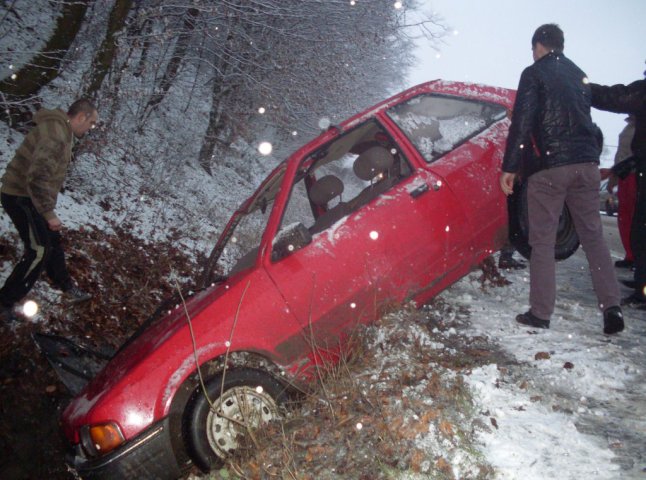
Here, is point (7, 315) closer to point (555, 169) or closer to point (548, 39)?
point (555, 169)

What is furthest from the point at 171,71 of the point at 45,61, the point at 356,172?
the point at 356,172

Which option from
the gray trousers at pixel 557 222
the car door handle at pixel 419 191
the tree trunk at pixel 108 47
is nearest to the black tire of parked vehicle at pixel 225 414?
the car door handle at pixel 419 191

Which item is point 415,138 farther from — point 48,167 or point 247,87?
point 247,87

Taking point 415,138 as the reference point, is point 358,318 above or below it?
below

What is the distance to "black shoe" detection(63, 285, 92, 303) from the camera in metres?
4.55

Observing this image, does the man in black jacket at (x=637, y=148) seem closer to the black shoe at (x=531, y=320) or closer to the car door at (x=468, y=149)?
the car door at (x=468, y=149)

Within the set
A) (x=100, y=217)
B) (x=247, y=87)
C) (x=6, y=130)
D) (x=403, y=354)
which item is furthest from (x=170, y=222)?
(x=403, y=354)

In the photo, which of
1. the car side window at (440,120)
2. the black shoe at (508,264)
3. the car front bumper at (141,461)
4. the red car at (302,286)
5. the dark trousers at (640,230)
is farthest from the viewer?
the black shoe at (508,264)

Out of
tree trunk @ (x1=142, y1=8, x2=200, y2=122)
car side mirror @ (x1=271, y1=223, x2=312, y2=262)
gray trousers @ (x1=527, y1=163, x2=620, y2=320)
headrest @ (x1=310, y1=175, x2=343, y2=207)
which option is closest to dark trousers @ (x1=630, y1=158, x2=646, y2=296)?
gray trousers @ (x1=527, y1=163, x2=620, y2=320)

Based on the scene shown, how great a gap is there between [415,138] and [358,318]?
5.07 ft

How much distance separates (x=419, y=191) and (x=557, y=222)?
3.33 feet

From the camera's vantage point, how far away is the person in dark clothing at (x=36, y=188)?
12.3 feet

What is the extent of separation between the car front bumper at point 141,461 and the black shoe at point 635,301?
3750 millimetres

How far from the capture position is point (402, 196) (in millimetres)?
3146
